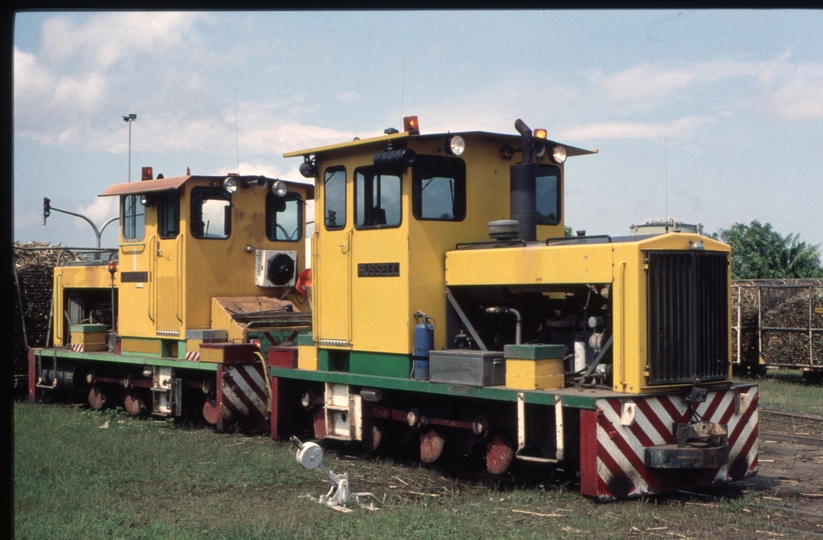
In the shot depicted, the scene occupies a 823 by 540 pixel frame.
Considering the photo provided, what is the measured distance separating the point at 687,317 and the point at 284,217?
7.11m

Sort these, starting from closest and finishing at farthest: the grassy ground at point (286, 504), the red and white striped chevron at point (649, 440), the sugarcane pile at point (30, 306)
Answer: the grassy ground at point (286, 504) < the red and white striped chevron at point (649, 440) < the sugarcane pile at point (30, 306)

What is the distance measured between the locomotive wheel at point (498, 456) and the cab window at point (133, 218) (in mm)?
6865

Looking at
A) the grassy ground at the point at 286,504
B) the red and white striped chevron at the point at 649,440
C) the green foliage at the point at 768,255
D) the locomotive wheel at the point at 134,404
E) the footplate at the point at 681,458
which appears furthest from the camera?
the green foliage at the point at 768,255

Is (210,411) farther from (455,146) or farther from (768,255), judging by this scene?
(768,255)

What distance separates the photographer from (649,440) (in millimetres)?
7473

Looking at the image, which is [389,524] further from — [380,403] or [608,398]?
[380,403]

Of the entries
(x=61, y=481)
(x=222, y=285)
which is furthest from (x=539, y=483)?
(x=222, y=285)

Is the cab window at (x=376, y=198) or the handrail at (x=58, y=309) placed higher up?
the cab window at (x=376, y=198)

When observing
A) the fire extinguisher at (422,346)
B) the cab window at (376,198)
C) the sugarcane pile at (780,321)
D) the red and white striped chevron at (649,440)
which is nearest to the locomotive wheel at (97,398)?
the cab window at (376,198)

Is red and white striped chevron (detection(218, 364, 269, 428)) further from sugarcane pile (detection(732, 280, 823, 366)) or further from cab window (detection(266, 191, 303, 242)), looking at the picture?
sugarcane pile (detection(732, 280, 823, 366))

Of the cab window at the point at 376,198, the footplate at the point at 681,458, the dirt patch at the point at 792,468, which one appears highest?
the cab window at the point at 376,198

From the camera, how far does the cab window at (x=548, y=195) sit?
31.3 feet

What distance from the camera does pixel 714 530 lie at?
6594mm

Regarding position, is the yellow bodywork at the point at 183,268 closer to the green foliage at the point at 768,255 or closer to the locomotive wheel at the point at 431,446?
the locomotive wheel at the point at 431,446
